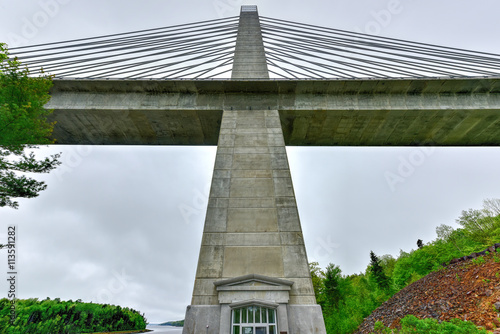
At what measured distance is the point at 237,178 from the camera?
11.6m

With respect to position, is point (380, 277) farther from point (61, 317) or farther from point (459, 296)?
point (61, 317)

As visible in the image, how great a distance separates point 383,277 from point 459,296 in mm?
22428

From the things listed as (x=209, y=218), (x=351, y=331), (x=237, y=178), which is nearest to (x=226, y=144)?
(x=237, y=178)

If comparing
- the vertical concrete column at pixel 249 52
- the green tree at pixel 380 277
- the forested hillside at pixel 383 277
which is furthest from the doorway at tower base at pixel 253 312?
the green tree at pixel 380 277

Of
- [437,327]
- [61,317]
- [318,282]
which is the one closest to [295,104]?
[437,327]

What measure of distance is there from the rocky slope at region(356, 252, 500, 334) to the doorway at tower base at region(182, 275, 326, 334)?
5.73 m

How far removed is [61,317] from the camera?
128 ft

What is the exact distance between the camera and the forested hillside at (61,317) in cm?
3080

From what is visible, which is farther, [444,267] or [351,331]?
[351,331]

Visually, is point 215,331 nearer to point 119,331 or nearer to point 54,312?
point 54,312

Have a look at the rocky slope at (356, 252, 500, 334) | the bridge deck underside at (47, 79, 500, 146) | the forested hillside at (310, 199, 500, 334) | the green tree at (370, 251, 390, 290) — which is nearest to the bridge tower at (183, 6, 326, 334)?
the bridge deck underside at (47, 79, 500, 146)

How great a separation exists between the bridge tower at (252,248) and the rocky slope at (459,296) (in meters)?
6.10

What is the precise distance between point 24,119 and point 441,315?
1973 centimetres

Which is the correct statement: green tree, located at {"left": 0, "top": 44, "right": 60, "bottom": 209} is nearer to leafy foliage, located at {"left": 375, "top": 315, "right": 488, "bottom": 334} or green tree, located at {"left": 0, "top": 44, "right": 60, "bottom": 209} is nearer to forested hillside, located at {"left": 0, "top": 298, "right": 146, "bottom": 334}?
leafy foliage, located at {"left": 375, "top": 315, "right": 488, "bottom": 334}
